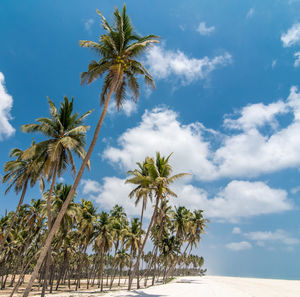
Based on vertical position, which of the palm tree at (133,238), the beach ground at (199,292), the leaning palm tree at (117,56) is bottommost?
the beach ground at (199,292)

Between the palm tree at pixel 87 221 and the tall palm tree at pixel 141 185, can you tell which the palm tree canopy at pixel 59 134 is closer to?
the tall palm tree at pixel 141 185

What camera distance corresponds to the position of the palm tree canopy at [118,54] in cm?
1377

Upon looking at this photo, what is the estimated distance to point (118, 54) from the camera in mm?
14227

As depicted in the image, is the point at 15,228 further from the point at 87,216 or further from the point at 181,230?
the point at 181,230

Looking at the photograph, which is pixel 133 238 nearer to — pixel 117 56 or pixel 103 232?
pixel 103 232

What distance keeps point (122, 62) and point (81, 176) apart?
25.7 feet

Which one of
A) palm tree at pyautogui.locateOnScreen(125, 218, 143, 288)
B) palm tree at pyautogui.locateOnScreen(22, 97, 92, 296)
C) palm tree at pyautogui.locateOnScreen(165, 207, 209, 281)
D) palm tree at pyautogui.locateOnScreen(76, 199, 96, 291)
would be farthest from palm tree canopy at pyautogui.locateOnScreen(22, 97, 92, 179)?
palm tree at pyautogui.locateOnScreen(165, 207, 209, 281)

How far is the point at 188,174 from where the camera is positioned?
22766 millimetres

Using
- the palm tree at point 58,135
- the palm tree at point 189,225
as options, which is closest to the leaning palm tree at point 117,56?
the palm tree at point 58,135

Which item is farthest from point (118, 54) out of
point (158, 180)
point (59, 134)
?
point (158, 180)

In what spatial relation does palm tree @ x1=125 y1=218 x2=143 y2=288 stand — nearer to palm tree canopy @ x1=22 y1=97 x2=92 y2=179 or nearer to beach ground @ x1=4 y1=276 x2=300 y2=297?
beach ground @ x1=4 y1=276 x2=300 y2=297

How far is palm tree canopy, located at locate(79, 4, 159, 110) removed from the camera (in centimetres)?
1377

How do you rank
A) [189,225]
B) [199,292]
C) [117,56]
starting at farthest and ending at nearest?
[189,225], [199,292], [117,56]

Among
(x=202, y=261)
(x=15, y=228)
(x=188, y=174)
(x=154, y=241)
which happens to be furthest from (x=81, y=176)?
(x=202, y=261)
